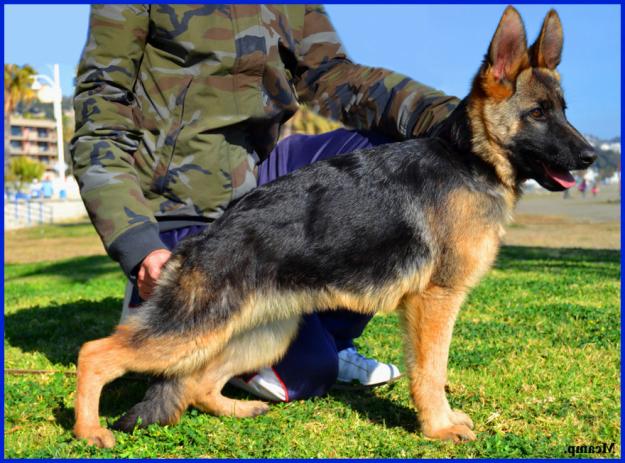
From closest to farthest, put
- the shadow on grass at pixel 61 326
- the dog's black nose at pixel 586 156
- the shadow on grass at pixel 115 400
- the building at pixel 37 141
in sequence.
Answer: the dog's black nose at pixel 586 156
the shadow on grass at pixel 115 400
the shadow on grass at pixel 61 326
the building at pixel 37 141

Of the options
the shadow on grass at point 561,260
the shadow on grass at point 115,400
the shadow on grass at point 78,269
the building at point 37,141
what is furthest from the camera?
the building at point 37,141

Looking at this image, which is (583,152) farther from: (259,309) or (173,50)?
(173,50)

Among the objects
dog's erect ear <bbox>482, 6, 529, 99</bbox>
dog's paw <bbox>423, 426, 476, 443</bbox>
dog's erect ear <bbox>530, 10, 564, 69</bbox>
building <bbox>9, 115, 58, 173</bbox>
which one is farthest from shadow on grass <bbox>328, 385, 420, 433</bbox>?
building <bbox>9, 115, 58, 173</bbox>

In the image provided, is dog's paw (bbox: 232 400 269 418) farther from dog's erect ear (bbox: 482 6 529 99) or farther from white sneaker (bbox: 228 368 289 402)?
dog's erect ear (bbox: 482 6 529 99)

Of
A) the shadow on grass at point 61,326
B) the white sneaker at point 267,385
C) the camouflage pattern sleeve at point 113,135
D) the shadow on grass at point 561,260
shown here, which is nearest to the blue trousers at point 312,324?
the white sneaker at point 267,385

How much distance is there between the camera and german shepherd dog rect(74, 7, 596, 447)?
3311 millimetres

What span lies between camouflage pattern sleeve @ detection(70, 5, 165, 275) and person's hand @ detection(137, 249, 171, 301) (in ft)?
0.17

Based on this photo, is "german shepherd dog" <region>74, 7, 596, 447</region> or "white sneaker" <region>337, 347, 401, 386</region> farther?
"white sneaker" <region>337, 347, 401, 386</region>

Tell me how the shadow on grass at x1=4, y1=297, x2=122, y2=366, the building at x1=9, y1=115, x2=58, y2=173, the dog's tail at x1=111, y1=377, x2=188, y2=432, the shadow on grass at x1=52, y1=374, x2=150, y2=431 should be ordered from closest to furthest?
the dog's tail at x1=111, y1=377, x2=188, y2=432 < the shadow on grass at x1=52, y1=374, x2=150, y2=431 < the shadow on grass at x1=4, y1=297, x2=122, y2=366 < the building at x1=9, y1=115, x2=58, y2=173

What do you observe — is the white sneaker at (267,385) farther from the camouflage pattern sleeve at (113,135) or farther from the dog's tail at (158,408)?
the camouflage pattern sleeve at (113,135)

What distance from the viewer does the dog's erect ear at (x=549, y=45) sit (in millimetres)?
3391

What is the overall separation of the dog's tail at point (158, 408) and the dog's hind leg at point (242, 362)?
0.16 meters

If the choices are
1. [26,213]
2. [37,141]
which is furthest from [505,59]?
[37,141]

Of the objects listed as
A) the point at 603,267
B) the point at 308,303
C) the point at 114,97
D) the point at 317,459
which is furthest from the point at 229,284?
the point at 603,267
